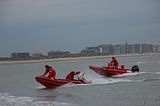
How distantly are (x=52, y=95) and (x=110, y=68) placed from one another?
10.9 m

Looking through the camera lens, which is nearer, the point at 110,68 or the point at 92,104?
the point at 92,104

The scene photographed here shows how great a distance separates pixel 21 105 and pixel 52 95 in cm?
411

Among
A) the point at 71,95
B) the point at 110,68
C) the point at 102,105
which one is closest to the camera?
the point at 102,105

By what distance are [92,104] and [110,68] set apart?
14534 mm

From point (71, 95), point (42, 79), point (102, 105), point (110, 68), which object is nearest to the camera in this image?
point (102, 105)

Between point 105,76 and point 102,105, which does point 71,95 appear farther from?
point 105,76

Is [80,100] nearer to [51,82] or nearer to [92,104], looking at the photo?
[92,104]

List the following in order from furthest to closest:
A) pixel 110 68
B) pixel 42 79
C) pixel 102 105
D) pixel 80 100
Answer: pixel 110 68 < pixel 42 79 < pixel 80 100 < pixel 102 105

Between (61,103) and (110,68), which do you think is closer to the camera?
(61,103)

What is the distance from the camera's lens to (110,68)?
30.0 m

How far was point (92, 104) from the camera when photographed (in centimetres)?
1562

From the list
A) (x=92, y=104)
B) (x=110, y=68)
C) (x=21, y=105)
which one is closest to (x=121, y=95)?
(x=92, y=104)

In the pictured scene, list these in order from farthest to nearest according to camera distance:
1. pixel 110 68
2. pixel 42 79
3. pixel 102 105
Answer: pixel 110 68 → pixel 42 79 → pixel 102 105

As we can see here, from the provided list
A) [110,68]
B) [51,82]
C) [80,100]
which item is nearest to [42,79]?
[51,82]
